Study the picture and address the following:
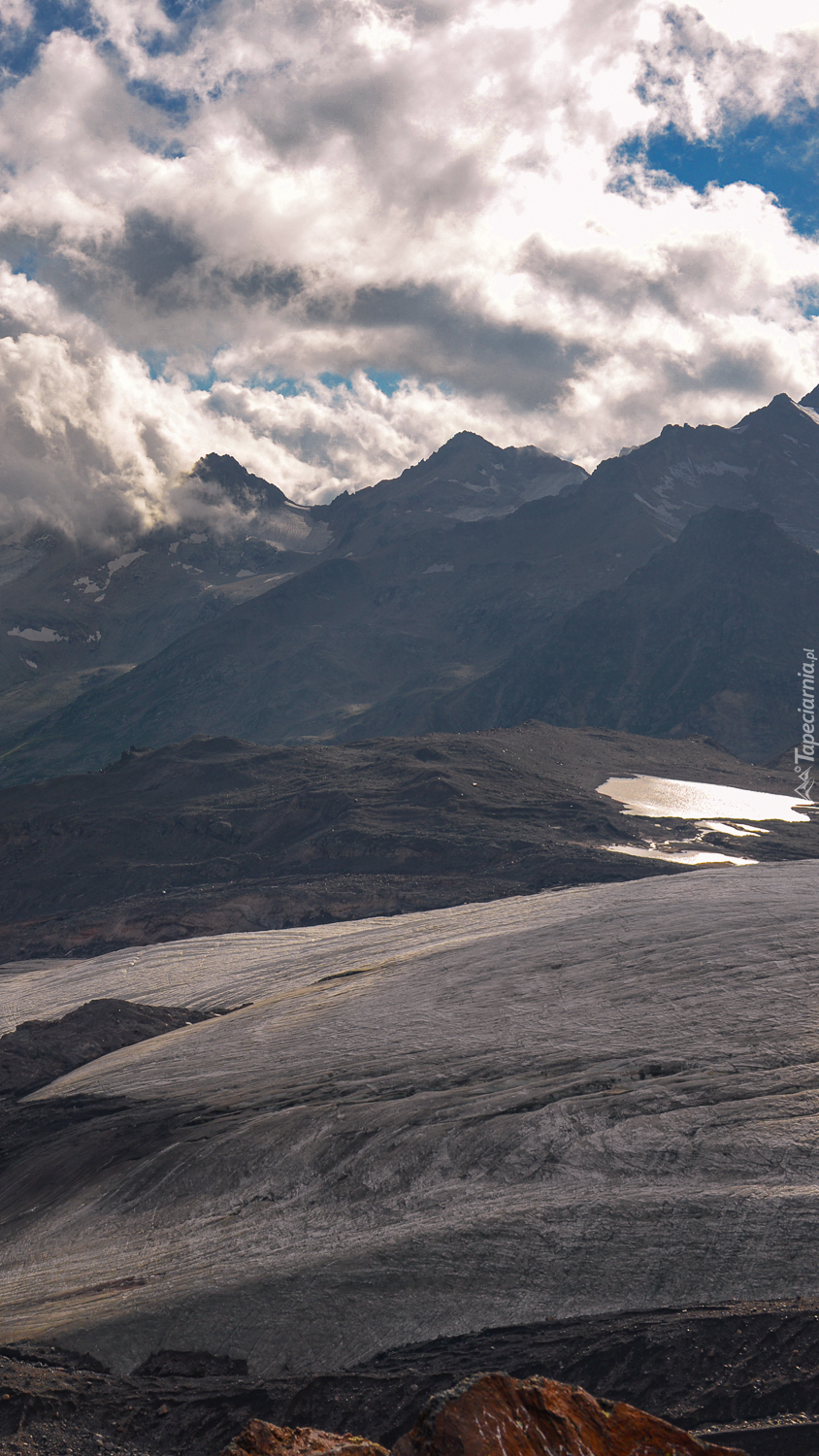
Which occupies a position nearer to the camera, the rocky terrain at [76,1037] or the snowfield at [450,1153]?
the snowfield at [450,1153]

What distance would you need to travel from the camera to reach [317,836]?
11738 centimetres

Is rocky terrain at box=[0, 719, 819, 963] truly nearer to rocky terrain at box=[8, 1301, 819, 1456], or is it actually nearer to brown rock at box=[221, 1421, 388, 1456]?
rocky terrain at box=[8, 1301, 819, 1456]

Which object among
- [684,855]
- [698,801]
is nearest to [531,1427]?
[684,855]

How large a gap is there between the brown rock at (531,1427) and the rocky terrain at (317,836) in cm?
7964

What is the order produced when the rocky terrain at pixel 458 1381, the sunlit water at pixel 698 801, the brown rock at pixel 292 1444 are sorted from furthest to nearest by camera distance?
the sunlit water at pixel 698 801, the rocky terrain at pixel 458 1381, the brown rock at pixel 292 1444

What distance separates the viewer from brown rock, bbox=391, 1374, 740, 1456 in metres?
12.4

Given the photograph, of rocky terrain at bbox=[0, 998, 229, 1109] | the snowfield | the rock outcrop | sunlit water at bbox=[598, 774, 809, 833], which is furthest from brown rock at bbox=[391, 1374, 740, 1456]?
sunlit water at bbox=[598, 774, 809, 833]

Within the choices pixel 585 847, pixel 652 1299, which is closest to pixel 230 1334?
pixel 652 1299

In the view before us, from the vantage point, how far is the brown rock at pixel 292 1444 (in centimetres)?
1291

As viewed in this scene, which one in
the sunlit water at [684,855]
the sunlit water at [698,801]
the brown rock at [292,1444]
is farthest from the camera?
the sunlit water at [698,801]

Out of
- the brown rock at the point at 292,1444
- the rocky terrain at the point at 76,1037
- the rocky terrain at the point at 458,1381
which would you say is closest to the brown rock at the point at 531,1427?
the brown rock at the point at 292,1444

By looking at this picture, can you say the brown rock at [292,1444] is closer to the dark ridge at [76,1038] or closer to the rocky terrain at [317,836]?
the dark ridge at [76,1038]

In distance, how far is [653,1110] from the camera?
81.3 feet

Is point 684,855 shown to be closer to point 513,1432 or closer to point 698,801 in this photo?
point 698,801
